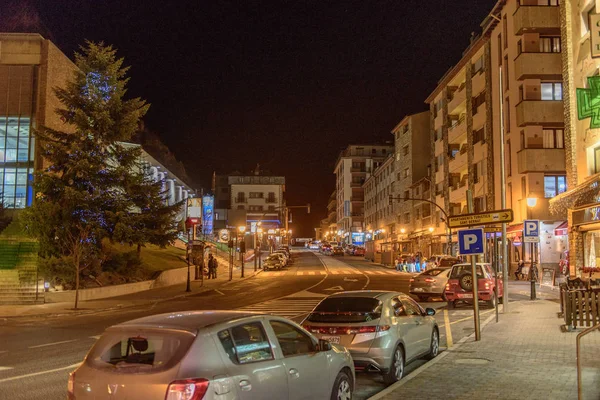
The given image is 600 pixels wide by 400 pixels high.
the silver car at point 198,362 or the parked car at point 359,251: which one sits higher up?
the parked car at point 359,251

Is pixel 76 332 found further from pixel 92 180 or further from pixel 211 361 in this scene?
pixel 92 180

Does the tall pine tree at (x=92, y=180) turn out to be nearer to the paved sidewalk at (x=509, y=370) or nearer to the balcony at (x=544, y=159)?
the paved sidewalk at (x=509, y=370)

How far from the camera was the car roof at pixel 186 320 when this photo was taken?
18.0ft

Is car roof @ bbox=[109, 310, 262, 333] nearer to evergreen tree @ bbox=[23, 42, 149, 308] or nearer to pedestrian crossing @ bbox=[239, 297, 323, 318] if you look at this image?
pedestrian crossing @ bbox=[239, 297, 323, 318]

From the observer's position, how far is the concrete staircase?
26.3 m

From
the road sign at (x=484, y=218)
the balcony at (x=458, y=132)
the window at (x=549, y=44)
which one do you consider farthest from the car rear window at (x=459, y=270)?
the balcony at (x=458, y=132)

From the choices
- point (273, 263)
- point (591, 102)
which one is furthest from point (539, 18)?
point (273, 263)

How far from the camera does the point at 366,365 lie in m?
9.27

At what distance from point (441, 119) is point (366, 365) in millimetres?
53274

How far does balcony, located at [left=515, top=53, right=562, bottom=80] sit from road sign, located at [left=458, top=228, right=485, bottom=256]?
28.1 m

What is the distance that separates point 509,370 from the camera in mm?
9891

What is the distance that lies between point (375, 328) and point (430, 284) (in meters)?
16.9

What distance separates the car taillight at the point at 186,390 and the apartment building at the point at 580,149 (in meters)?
21.3

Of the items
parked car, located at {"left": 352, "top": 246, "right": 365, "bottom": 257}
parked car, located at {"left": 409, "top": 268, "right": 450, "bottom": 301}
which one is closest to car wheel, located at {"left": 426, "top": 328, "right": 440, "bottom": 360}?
parked car, located at {"left": 409, "top": 268, "right": 450, "bottom": 301}
